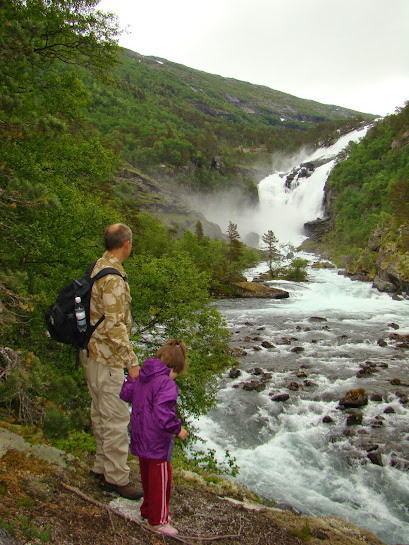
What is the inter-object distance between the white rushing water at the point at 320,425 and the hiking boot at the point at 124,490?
5939 millimetres

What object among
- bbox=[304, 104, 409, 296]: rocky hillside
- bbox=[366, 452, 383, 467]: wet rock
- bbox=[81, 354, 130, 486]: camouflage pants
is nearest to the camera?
bbox=[81, 354, 130, 486]: camouflage pants

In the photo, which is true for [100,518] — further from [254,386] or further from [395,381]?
[395,381]

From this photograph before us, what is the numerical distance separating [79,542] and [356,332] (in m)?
24.5

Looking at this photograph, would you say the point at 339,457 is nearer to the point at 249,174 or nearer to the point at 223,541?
the point at 223,541

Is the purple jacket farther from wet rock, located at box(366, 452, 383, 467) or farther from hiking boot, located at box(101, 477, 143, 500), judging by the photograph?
wet rock, located at box(366, 452, 383, 467)

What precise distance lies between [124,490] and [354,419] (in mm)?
10406

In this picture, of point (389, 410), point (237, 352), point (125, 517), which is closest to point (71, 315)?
point (125, 517)

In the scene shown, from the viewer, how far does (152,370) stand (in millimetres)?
3527

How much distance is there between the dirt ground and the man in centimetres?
31

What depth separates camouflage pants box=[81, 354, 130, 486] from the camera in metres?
3.90

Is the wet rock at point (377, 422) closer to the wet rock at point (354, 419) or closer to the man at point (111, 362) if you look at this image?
the wet rock at point (354, 419)

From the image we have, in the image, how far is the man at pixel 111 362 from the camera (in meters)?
3.76

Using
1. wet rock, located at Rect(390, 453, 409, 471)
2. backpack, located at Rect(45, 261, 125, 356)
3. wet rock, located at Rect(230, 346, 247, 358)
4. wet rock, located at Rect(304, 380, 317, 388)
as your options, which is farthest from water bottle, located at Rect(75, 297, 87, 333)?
wet rock, located at Rect(230, 346, 247, 358)

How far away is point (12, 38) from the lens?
20.7 feet
